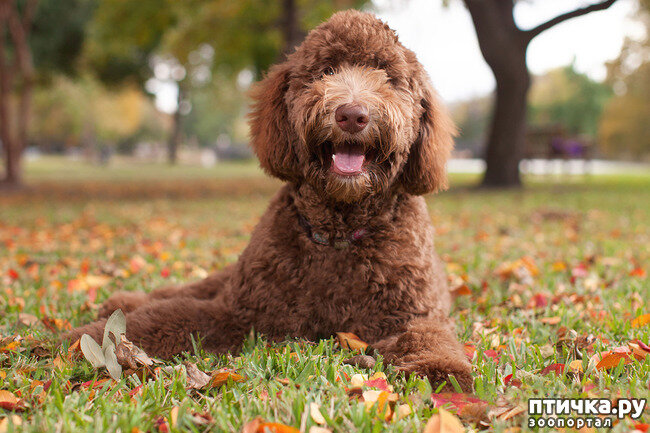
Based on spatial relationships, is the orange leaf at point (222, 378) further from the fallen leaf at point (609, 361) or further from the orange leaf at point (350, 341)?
the fallen leaf at point (609, 361)

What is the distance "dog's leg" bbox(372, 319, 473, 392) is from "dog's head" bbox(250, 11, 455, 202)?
2.35 feet

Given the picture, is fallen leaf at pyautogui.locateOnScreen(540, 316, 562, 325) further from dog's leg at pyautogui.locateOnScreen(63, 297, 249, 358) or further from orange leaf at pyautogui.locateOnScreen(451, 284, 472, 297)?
dog's leg at pyautogui.locateOnScreen(63, 297, 249, 358)

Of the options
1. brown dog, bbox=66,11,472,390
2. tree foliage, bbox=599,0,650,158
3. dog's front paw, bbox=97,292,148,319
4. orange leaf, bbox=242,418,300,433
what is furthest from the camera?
tree foliage, bbox=599,0,650,158

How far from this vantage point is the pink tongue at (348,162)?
7.97ft

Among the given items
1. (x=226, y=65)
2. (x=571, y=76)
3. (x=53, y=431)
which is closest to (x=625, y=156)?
(x=571, y=76)

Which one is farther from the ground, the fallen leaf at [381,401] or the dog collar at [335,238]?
the dog collar at [335,238]

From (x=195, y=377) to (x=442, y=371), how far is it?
1.08 m

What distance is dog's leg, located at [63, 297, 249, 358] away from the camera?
2555 mm

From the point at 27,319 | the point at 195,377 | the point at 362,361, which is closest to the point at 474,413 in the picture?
the point at 362,361

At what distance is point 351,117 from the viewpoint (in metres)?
2.31

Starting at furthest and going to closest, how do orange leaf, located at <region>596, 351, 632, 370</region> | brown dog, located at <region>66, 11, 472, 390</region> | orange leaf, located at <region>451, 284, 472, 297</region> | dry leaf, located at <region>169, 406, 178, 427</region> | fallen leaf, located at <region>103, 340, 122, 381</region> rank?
orange leaf, located at <region>451, 284, 472, 297</region> < brown dog, located at <region>66, 11, 472, 390</region> < orange leaf, located at <region>596, 351, 632, 370</region> < fallen leaf, located at <region>103, 340, 122, 381</region> < dry leaf, located at <region>169, 406, 178, 427</region>

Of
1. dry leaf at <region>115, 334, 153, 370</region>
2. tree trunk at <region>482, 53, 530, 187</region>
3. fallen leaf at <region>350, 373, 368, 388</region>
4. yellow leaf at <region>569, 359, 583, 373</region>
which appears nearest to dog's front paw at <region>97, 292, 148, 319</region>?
dry leaf at <region>115, 334, 153, 370</region>

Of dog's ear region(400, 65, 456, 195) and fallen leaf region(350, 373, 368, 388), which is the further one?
dog's ear region(400, 65, 456, 195)

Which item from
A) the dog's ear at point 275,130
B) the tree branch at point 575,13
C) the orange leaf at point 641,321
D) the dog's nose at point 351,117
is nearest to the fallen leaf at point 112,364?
the dog's ear at point 275,130
